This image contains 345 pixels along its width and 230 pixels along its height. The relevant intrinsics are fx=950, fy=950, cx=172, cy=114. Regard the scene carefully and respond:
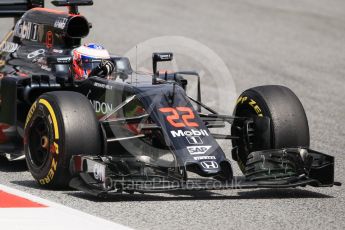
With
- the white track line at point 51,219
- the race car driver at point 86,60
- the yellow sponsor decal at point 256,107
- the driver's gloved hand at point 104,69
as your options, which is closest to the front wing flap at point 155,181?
the white track line at point 51,219

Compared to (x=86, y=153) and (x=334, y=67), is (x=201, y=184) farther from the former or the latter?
A: (x=334, y=67)

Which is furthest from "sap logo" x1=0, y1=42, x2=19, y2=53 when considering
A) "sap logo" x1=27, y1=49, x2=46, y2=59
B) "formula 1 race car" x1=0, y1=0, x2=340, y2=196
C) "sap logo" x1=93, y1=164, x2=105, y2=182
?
"sap logo" x1=93, y1=164, x2=105, y2=182

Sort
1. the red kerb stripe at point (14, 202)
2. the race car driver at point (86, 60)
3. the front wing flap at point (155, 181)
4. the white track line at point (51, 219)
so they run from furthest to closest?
the race car driver at point (86, 60), the front wing flap at point (155, 181), the red kerb stripe at point (14, 202), the white track line at point (51, 219)

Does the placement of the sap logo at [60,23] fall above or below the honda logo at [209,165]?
above

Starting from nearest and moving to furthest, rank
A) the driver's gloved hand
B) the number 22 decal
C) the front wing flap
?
1. the front wing flap
2. the number 22 decal
3. the driver's gloved hand

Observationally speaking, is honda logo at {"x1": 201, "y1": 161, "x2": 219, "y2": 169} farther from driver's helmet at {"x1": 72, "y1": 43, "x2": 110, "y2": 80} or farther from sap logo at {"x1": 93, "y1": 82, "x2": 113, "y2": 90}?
driver's helmet at {"x1": 72, "y1": 43, "x2": 110, "y2": 80}

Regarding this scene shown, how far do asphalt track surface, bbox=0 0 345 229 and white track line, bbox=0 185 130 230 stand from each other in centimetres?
12

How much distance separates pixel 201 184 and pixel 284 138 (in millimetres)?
1330

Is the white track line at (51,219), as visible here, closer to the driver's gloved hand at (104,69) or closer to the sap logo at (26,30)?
the driver's gloved hand at (104,69)

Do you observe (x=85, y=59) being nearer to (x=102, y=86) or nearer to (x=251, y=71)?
(x=102, y=86)

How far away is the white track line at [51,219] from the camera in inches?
287

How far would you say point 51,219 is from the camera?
7547 mm

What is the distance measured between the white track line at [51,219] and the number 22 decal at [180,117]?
53.6 inches

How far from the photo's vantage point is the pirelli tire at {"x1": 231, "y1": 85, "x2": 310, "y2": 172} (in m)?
9.27
